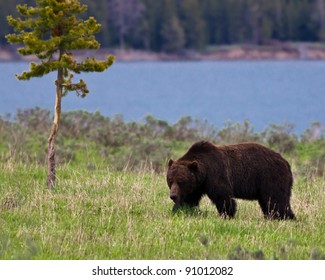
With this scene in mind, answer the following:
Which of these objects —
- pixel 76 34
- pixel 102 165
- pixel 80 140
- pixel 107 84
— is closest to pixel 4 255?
pixel 76 34

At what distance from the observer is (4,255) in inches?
359

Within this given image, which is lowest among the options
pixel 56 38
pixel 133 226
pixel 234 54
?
pixel 234 54

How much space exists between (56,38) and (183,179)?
292 centimetres

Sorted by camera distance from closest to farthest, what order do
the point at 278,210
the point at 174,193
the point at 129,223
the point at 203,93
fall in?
the point at 129,223 < the point at 174,193 < the point at 278,210 < the point at 203,93

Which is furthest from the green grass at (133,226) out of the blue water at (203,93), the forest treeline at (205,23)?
the forest treeline at (205,23)

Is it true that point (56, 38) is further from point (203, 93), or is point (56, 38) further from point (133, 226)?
point (203, 93)

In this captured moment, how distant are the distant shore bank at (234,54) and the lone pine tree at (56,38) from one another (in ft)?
311

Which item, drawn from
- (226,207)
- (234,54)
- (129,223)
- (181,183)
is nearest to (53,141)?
(181,183)

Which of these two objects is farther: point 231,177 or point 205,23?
point 205,23

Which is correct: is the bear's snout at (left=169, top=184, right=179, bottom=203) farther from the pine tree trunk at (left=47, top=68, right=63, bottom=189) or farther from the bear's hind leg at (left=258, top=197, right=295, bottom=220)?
the pine tree trunk at (left=47, top=68, right=63, bottom=189)

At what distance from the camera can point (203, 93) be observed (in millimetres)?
85188

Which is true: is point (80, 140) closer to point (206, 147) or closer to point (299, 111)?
point (206, 147)

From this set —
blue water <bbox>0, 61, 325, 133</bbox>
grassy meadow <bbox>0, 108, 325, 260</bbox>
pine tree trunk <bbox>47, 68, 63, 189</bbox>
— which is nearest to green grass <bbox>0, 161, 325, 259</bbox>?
grassy meadow <bbox>0, 108, 325, 260</bbox>
